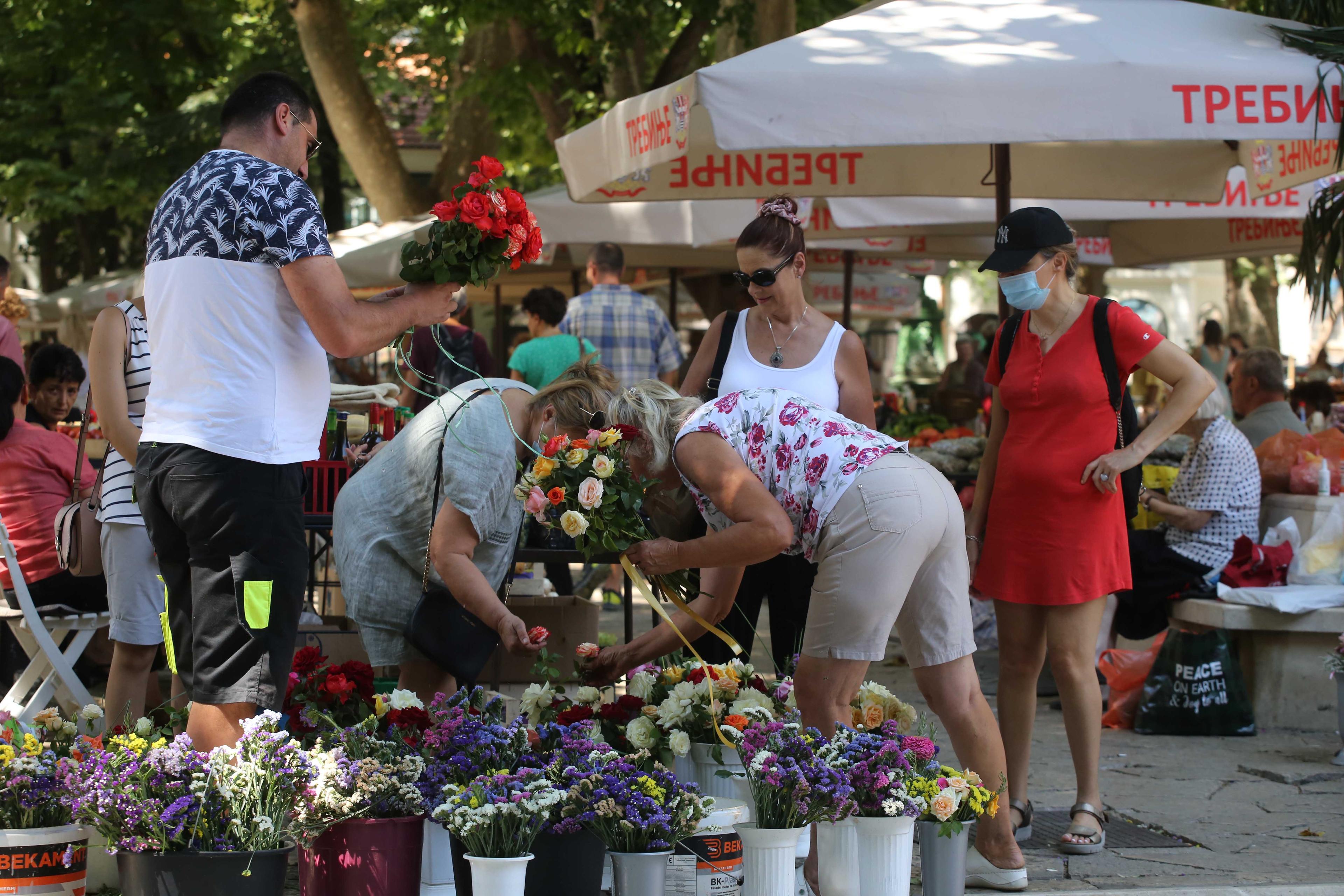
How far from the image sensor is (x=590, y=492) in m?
2.98

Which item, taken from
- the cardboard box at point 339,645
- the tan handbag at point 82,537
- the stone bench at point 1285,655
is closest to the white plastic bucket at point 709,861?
the cardboard box at point 339,645

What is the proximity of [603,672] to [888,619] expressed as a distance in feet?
2.79

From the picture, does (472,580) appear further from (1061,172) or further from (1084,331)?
(1061,172)

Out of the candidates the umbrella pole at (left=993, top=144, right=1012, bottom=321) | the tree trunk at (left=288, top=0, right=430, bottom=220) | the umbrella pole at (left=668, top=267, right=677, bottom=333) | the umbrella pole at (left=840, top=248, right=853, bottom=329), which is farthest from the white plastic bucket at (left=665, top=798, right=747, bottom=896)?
the umbrella pole at (left=668, top=267, right=677, bottom=333)

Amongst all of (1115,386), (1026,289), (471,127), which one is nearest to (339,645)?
(1026,289)

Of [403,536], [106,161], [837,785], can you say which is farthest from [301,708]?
[106,161]

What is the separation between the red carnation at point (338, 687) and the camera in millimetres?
3461

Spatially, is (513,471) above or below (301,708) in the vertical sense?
above

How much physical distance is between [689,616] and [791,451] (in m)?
0.65

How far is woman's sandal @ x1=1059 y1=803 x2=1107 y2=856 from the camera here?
12.5ft

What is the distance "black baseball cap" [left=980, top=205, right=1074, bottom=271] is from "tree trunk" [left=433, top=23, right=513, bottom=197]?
363 inches

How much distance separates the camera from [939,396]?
10281 mm

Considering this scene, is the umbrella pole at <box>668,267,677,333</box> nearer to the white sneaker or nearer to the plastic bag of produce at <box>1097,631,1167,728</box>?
the plastic bag of produce at <box>1097,631,1167,728</box>

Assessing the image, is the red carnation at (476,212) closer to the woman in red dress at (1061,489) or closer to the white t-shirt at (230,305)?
the white t-shirt at (230,305)
